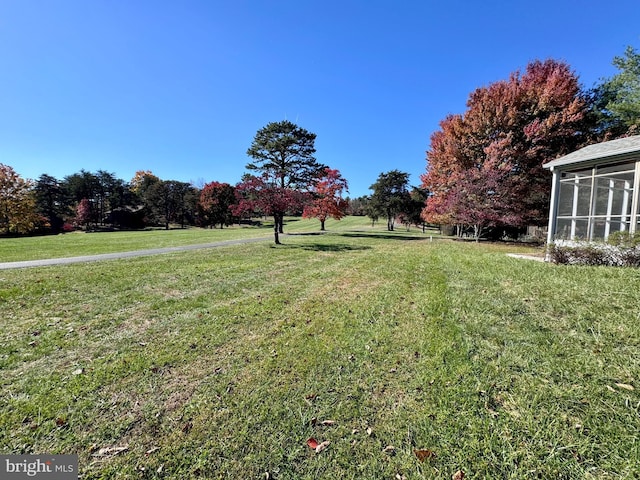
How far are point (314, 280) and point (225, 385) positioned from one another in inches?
169

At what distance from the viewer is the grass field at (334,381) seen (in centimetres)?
193

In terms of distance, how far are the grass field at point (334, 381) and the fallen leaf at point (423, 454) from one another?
1 cm

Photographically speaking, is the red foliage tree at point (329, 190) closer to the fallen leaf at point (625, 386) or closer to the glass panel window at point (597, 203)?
the glass panel window at point (597, 203)

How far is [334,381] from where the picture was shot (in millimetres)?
2812

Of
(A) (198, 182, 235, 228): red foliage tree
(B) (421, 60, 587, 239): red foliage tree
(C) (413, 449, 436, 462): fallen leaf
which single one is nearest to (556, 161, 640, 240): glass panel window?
(B) (421, 60, 587, 239): red foliage tree

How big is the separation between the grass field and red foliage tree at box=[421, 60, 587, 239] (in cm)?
1101

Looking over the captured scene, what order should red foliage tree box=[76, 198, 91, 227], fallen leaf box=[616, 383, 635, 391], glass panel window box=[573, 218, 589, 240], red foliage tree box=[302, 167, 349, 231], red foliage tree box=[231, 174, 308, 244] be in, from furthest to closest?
red foliage tree box=[76, 198, 91, 227], red foliage tree box=[302, 167, 349, 231], red foliage tree box=[231, 174, 308, 244], glass panel window box=[573, 218, 589, 240], fallen leaf box=[616, 383, 635, 391]

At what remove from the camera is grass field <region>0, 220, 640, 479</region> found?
193cm

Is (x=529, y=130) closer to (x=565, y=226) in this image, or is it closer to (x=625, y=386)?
(x=565, y=226)

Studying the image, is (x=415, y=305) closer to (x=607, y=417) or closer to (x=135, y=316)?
(x=607, y=417)

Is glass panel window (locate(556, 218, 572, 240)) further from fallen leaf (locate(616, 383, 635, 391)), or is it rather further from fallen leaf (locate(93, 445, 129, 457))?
fallen leaf (locate(93, 445, 129, 457))

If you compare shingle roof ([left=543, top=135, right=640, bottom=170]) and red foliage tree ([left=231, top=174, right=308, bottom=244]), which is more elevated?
shingle roof ([left=543, top=135, right=640, bottom=170])

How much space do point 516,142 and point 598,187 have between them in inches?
306

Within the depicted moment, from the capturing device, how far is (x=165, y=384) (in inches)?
109
